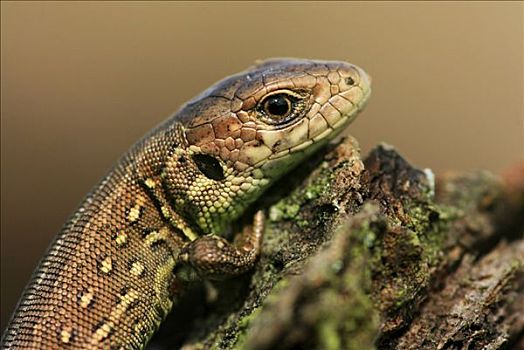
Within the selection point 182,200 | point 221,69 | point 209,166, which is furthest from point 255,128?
point 221,69

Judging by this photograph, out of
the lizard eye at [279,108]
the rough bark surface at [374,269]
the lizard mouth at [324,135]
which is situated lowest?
the rough bark surface at [374,269]

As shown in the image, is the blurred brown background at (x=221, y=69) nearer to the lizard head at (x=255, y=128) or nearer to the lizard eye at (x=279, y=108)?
the lizard head at (x=255, y=128)

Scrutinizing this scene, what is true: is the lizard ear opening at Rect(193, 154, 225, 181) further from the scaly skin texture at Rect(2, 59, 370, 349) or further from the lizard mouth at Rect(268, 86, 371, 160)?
the lizard mouth at Rect(268, 86, 371, 160)

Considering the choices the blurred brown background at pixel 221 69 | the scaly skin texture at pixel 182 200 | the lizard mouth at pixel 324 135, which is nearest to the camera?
the scaly skin texture at pixel 182 200

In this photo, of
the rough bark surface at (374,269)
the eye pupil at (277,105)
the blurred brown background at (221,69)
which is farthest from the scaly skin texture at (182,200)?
the blurred brown background at (221,69)

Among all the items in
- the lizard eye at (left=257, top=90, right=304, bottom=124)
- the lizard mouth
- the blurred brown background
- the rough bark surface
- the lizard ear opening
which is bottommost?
the rough bark surface

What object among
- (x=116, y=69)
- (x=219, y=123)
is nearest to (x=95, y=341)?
(x=219, y=123)

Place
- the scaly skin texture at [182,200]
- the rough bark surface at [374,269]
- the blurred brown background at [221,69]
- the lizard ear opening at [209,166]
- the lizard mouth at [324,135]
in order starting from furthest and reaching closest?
the blurred brown background at [221,69], the lizard ear opening at [209,166], the lizard mouth at [324,135], the scaly skin texture at [182,200], the rough bark surface at [374,269]

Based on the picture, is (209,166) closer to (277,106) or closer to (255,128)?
(255,128)

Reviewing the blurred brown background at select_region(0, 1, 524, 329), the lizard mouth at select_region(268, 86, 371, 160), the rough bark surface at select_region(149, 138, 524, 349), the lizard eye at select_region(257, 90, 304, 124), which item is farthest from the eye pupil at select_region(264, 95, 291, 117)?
the blurred brown background at select_region(0, 1, 524, 329)
